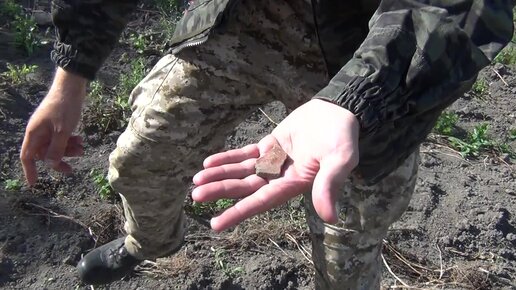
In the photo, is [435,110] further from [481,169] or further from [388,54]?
[481,169]

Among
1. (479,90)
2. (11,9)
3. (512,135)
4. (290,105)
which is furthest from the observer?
(11,9)

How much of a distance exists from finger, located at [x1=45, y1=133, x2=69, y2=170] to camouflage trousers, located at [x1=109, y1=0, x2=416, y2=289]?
0.18 m

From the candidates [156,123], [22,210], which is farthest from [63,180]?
[156,123]

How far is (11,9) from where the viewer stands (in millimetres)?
4285

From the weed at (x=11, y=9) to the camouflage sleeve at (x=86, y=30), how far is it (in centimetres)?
204

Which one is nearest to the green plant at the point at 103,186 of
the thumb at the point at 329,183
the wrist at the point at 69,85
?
the wrist at the point at 69,85

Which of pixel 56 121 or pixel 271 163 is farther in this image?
pixel 56 121

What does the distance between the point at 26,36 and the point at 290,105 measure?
216cm

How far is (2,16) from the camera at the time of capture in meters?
4.32

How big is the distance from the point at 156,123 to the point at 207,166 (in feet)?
2.43

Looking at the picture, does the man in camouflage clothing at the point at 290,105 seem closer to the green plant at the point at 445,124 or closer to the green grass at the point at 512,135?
the green plant at the point at 445,124

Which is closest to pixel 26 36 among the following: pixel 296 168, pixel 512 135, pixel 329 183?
pixel 512 135

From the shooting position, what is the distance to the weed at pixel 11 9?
4289mm

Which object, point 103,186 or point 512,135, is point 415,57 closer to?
point 103,186
